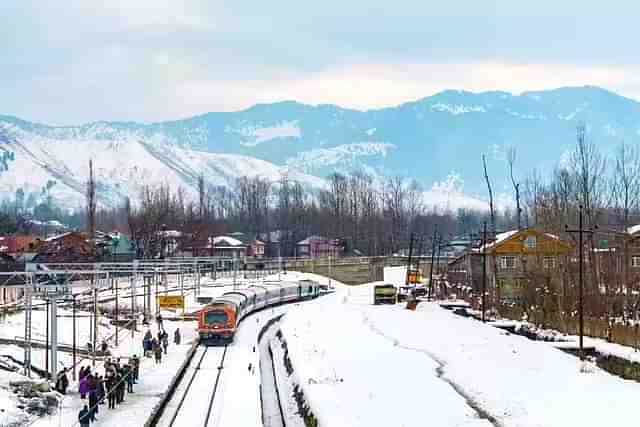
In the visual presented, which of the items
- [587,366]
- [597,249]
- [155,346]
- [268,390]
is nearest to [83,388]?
[268,390]

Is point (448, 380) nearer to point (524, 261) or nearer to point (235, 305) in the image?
point (235, 305)

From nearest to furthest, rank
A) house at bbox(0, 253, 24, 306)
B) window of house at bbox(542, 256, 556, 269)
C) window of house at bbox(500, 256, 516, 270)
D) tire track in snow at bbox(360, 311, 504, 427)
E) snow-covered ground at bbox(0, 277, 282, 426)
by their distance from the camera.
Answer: tire track in snow at bbox(360, 311, 504, 427), snow-covered ground at bbox(0, 277, 282, 426), house at bbox(0, 253, 24, 306), window of house at bbox(542, 256, 556, 269), window of house at bbox(500, 256, 516, 270)

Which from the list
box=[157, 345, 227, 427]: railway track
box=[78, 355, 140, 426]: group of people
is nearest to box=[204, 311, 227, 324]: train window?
box=[157, 345, 227, 427]: railway track

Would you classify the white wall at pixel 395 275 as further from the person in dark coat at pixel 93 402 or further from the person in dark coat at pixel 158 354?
the person in dark coat at pixel 93 402

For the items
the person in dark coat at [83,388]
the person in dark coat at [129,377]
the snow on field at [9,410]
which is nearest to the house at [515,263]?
the person in dark coat at [129,377]

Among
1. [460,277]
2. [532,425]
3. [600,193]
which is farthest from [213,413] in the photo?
[460,277]

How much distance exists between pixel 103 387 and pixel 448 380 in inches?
525

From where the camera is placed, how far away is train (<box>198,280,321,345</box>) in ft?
187

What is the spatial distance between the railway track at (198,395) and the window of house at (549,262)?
22593 millimetres

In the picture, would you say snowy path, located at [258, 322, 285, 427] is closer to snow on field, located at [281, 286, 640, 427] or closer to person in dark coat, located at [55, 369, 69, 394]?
snow on field, located at [281, 286, 640, 427]

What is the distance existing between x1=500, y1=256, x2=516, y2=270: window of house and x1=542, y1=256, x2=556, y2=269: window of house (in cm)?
1461

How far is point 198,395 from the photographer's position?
131 feet

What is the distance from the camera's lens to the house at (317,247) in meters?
156

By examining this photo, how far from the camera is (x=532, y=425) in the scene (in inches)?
1041
